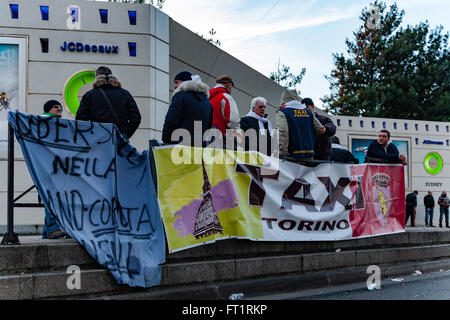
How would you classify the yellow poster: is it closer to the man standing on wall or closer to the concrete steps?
the concrete steps

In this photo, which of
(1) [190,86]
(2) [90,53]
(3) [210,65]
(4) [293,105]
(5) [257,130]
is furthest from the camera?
(3) [210,65]

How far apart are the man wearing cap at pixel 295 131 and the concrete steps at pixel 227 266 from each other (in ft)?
4.48

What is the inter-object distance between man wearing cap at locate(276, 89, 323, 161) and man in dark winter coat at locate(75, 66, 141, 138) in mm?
2407

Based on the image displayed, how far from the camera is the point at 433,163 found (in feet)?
106

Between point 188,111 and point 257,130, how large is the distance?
5.48ft

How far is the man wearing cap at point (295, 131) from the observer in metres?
7.93

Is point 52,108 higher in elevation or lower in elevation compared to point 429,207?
higher

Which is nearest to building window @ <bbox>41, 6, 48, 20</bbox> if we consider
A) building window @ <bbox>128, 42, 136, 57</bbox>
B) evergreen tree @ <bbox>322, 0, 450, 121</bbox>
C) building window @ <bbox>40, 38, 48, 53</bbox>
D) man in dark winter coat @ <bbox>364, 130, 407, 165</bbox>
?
building window @ <bbox>40, 38, 48, 53</bbox>

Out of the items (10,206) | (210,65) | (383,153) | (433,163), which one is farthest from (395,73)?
(10,206)

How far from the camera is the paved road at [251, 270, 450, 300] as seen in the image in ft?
20.1

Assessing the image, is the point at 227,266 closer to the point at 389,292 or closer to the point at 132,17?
the point at 389,292

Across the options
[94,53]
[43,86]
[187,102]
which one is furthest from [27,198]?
[187,102]

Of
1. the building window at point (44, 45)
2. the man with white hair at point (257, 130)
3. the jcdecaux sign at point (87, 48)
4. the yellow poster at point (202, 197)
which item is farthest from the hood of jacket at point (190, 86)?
the building window at point (44, 45)
